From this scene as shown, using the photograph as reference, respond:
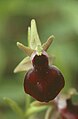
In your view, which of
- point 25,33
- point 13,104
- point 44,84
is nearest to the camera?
point 44,84

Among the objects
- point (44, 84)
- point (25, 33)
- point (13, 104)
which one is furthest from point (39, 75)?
point (25, 33)

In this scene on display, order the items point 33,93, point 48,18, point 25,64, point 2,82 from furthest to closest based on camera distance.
Result: point 48,18 < point 2,82 < point 25,64 < point 33,93

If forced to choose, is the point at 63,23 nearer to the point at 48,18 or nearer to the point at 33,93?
the point at 48,18

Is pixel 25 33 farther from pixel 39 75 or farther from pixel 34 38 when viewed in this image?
pixel 39 75

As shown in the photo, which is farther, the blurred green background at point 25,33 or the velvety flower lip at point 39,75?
the blurred green background at point 25,33

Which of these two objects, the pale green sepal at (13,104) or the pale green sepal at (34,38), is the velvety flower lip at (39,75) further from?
the pale green sepal at (13,104)

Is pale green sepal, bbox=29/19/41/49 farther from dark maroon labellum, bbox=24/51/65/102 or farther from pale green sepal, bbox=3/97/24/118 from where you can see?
pale green sepal, bbox=3/97/24/118

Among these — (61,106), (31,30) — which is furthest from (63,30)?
(31,30)

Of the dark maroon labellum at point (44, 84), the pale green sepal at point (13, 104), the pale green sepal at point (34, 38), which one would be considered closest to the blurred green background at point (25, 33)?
the pale green sepal at point (13, 104)
